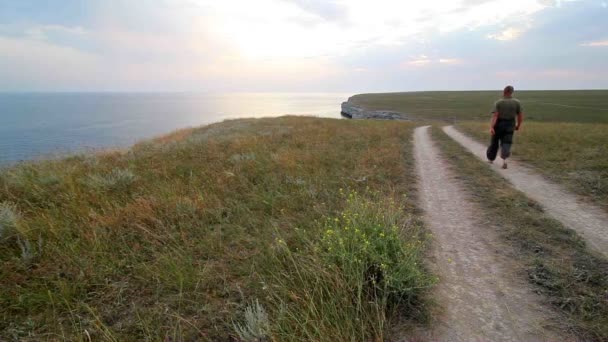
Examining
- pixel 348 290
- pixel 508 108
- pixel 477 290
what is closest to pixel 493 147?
pixel 508 108

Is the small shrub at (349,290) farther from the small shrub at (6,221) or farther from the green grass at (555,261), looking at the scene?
the small shrub at (6,221)

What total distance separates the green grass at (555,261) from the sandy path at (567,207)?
245 mm

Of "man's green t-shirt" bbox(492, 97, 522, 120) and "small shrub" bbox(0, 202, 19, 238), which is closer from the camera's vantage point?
"small shrub" bbox(0, 202, 19, 238)

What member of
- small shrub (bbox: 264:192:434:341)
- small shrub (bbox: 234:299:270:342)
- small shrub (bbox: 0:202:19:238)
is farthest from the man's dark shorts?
small shrub (bbox: 0:202:19:238)

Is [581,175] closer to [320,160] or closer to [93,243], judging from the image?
[320,160]

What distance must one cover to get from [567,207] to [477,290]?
4.19 metres

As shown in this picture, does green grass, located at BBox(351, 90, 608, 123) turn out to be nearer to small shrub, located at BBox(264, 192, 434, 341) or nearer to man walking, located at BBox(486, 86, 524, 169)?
man walking, located at BBox(486, 86, 524, 169)

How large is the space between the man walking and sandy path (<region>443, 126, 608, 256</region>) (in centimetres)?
121

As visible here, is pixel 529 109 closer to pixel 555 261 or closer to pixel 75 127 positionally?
pixel 555 261

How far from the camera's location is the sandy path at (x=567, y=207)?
13.3ft

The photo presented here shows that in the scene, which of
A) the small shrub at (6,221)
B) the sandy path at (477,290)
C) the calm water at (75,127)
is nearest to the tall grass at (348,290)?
the sandy path at (477,290)

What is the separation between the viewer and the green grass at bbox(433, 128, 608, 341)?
96.9 inches

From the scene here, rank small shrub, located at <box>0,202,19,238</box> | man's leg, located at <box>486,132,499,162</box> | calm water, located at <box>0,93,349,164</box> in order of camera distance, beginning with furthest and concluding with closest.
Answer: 1. calm water, located at <box>0,93,349,164</box>
2. man's leg, located at <box>486,132,499,162</box>
3. small shrub, located at <box>0,202,19,238</box>

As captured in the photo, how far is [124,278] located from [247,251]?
1.47 m
